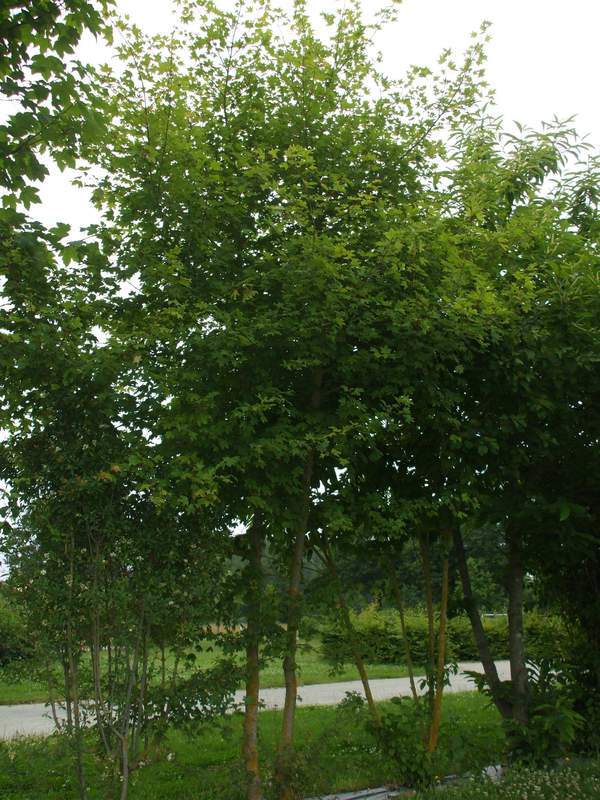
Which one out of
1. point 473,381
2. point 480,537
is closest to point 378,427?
point 473,381

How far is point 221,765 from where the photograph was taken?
6.30 m

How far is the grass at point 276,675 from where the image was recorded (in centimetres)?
536

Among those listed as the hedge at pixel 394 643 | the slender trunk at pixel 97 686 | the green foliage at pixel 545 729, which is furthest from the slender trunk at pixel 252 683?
the green foliage at pixel 545 729

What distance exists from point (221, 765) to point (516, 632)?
9.49ft

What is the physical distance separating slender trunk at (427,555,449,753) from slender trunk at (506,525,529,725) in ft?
2.66

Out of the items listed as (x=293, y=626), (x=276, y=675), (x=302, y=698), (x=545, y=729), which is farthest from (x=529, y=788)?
(x=276, y=675)

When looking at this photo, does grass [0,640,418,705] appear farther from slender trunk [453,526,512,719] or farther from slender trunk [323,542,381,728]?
slender trunk [453,526,512,719]

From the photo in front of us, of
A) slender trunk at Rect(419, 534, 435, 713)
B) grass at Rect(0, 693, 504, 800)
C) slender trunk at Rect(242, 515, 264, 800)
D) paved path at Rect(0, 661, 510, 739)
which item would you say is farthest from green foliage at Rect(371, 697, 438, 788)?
paved path at Rect(0, 661, 510, 739)

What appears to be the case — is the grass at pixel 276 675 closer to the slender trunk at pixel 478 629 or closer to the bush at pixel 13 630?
the bush at pixel 13 630

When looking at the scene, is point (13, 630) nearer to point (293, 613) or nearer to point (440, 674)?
point (293, 613)

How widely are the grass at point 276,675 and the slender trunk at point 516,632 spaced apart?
5.15 ft

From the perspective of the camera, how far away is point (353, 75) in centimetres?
638

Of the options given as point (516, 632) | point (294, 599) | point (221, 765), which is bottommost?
point (221, 765)

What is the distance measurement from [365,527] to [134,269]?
8.31ft
